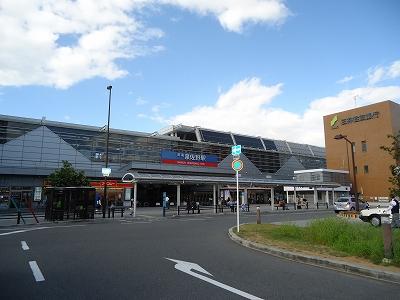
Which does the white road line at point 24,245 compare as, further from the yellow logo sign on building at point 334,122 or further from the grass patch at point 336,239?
the yellow logo sign on building at point 334,122

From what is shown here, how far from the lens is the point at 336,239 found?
11148 mm

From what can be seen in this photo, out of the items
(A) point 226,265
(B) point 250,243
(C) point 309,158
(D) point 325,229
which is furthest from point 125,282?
(C) point 309,158

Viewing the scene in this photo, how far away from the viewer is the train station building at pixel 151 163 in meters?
46.4

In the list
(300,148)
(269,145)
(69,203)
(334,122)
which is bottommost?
(69,203)

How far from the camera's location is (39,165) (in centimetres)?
5188

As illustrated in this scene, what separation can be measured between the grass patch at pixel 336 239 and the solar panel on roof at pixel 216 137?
197ft

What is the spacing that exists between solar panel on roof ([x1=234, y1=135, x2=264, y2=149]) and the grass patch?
2583 inches

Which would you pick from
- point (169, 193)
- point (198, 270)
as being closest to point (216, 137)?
point (169, 193)

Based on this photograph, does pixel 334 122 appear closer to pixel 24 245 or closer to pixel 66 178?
pixel 66 178

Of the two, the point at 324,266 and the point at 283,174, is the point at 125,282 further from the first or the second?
the point at 283,174

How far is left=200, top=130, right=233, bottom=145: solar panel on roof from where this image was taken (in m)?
74.1

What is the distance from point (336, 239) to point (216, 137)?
64.7m

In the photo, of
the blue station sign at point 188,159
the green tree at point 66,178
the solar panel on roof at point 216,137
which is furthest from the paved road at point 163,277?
the solar panel on roof at point 216,137

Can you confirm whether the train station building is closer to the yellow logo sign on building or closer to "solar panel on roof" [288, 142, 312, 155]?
"solar panel on roof" [288, 142, 312, 155]
